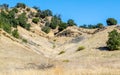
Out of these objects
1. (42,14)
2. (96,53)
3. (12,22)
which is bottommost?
(96,53)

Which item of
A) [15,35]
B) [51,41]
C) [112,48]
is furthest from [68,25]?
[112,48]

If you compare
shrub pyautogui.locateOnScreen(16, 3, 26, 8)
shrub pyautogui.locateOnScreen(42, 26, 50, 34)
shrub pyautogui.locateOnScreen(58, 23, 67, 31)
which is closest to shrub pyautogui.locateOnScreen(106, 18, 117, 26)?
shrub pyautogui.locateOnScreen(58, 23, 67, 31)

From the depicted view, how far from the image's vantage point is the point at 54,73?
69.4 feet

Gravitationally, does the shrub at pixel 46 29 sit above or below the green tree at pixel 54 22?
below

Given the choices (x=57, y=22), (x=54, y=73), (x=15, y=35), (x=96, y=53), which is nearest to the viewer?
(x=54, y=73)

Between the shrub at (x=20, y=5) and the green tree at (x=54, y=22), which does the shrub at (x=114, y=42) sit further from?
the shrub at (x=20, y=5)

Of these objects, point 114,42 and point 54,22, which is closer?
point 114,42

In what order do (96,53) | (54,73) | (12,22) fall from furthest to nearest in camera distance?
1. (12,22)
2. (96,53)
3. (54,73)

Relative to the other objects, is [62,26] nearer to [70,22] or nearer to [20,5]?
[70,22]

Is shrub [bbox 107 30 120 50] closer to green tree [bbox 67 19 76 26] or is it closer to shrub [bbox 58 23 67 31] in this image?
shrub [bbox 58 23 67 31]

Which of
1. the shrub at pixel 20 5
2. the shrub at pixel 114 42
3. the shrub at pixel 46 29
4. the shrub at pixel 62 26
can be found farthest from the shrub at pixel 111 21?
the shrub at pixel 114 42

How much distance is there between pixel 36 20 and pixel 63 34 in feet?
47.6

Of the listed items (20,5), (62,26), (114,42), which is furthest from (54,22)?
(114,42)

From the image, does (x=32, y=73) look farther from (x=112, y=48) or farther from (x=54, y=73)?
(x=112, y=48)
